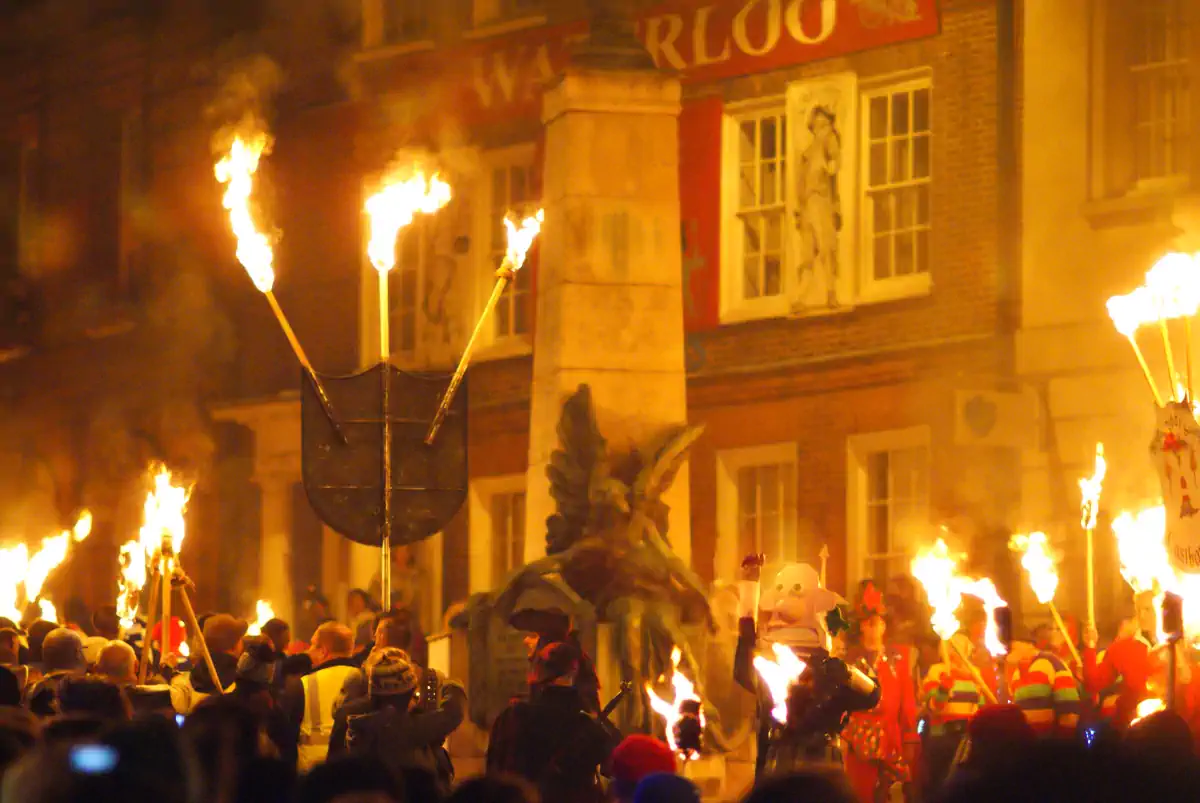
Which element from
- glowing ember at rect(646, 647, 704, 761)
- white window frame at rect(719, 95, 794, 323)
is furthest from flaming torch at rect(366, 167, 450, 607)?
white window frame at rect(719, 95, 794, 323)

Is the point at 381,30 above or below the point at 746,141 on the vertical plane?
above

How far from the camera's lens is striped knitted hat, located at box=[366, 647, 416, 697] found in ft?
30.9

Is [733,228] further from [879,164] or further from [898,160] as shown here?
[898,160]

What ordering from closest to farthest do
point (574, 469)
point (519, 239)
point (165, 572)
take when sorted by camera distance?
point (165, 572) < point (519, 239) < point (574, 469)

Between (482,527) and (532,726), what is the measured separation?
16733 mm

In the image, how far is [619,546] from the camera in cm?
1509

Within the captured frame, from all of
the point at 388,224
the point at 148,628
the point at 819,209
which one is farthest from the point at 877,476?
the point at 148,628

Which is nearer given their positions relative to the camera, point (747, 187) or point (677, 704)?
point (677, 704)

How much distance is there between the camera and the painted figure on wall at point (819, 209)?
22359mm

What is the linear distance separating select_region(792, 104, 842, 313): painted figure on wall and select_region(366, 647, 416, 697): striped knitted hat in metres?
13.3

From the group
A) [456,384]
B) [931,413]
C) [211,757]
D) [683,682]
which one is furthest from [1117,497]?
[211,757]

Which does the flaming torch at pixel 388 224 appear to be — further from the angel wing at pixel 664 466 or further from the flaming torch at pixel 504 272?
the angel wing at pixel 664 466

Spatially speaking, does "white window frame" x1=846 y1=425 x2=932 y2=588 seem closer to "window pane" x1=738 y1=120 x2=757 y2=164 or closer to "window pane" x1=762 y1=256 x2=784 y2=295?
"window pane" x1=762 y1=256 x2=784 y2=295

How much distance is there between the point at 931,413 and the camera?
21281 mm
